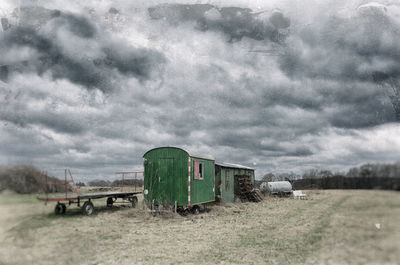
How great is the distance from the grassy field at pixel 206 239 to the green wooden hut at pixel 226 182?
27.2 feet

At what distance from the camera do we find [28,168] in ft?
26.1

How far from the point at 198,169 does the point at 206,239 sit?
22.0ft

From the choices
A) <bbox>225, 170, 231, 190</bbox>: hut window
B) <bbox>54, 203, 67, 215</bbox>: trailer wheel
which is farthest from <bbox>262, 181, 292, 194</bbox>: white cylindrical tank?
<bbox>54, 203, 67, 215</bbox>: trailer wheel

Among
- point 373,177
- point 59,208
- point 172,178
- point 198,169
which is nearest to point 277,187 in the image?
point 198,169

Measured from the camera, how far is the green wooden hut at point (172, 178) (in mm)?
14727

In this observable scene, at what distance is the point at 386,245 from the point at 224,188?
18375 mm

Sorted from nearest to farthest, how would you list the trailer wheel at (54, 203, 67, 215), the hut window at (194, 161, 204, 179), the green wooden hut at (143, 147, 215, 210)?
the trailer wheel at (54, 203, 67, 215)
the green wooden hut at (143, 147, 215, 210)
the hut window at (194, 161, 204, 179)

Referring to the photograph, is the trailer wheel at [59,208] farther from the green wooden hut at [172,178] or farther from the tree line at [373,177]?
the tree line at [373,177]

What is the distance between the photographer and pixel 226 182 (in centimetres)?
2222

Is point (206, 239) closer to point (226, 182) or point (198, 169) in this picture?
point (198, 169)

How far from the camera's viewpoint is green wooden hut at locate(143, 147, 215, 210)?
48.3ft

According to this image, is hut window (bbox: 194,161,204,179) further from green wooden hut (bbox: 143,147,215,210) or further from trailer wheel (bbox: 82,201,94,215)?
trailer wheel (bbox: 82,201,94,215)

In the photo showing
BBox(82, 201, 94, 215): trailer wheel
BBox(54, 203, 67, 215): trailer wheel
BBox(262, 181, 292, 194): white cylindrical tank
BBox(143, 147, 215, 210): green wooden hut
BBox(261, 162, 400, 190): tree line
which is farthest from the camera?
BBox(262, 181, 292, 194): white cylindrical tank

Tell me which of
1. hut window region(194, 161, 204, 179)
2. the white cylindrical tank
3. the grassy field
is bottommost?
the white cylindrical tank
